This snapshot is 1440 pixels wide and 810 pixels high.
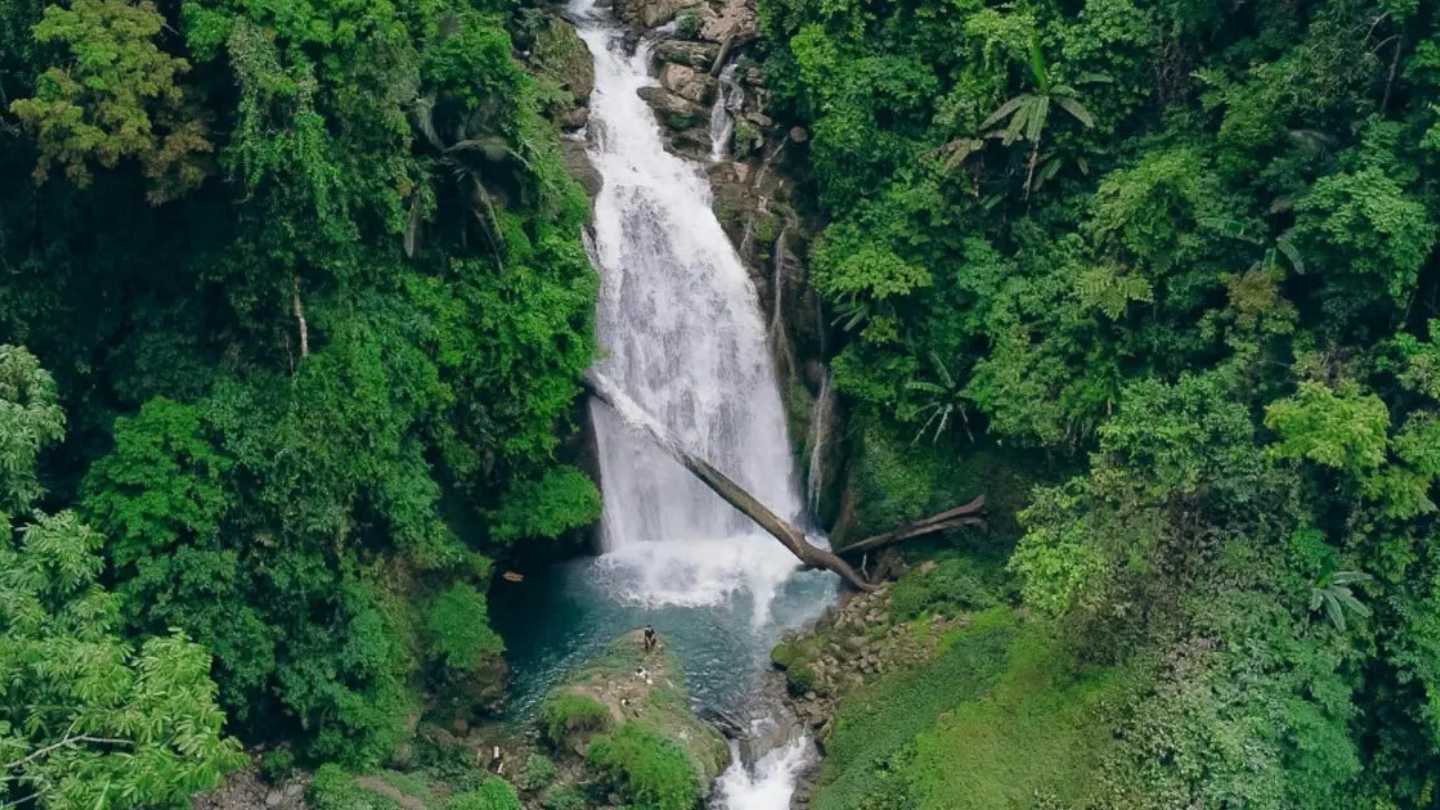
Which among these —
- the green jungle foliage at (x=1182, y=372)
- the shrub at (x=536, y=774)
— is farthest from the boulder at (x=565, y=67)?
the shrub at (x=536, y=774)

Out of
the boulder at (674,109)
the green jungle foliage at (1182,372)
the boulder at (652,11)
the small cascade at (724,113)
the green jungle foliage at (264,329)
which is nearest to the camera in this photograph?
the green jungle foliage at (264,329)

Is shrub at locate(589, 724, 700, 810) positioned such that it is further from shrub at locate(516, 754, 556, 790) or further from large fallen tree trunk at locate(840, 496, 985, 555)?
large fallen tree trunk at locate(840, 496, 985, 555)

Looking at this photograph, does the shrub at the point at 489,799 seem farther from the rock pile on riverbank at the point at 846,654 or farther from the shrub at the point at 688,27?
the shrub at the point at 688,27

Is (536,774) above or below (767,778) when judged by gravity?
above

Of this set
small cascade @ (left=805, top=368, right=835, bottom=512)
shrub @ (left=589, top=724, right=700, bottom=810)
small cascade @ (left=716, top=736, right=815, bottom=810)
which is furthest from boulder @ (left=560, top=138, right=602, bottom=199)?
small cascade @ (left=716, top=736, right=815, bottom=810)

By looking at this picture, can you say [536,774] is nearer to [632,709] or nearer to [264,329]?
[632,709]

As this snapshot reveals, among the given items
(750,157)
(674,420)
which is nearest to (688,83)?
(750,157)
